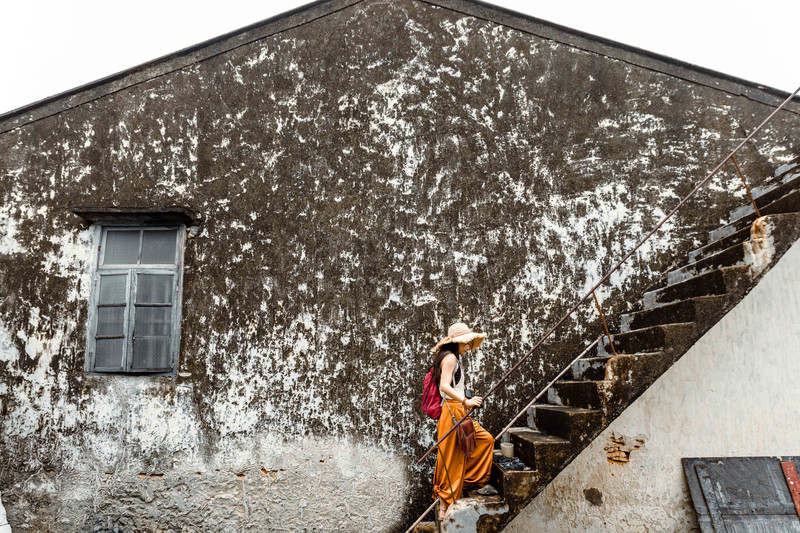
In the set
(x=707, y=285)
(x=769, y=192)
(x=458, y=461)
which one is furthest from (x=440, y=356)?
(x=769, y=192)

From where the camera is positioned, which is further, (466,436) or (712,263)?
(712,263)

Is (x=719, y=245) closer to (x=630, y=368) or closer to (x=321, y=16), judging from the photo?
(x=630, y=368)

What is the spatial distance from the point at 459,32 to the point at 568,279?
118 inches

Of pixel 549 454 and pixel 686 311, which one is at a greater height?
pixel 686 311

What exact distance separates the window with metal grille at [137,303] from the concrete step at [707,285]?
4.81m

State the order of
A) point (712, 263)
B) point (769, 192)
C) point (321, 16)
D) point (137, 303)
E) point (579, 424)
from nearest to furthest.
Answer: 1. point (579, 424)
2. point (712, 263)
3. point (769, 192)
4. point (137, 303)
5. point (321, 16)

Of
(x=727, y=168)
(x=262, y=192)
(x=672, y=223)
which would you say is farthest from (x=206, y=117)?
(x=727, y=168)

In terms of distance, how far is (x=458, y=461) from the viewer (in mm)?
4148

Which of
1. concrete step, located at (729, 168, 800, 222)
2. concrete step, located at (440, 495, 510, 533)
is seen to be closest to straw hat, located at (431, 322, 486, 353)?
concrete step, located at (440, 495, 510, 533)

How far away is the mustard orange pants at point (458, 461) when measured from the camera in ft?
13.5

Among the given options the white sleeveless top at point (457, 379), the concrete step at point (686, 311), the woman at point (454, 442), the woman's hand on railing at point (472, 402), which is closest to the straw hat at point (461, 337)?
the woman at point (454, 442)

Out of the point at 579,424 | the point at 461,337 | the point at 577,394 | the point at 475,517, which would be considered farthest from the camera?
the point at 577,394

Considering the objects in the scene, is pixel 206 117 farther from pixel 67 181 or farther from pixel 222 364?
pixel 222 364

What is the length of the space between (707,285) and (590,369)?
1204 millimetres
